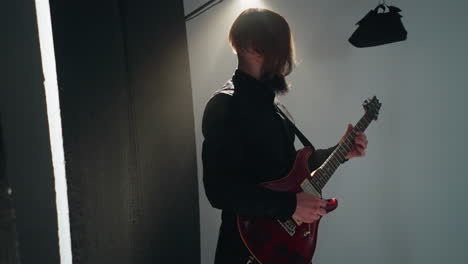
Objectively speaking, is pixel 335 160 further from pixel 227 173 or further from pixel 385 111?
pixel 385 111

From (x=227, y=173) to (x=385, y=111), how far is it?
135 cm

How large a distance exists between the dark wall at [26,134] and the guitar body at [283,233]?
0.63 metres

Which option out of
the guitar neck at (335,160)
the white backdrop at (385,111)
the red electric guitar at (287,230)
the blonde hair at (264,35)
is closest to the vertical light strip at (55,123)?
the red electric guitar at (287,230)

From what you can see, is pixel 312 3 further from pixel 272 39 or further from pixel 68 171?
pixel 68 171

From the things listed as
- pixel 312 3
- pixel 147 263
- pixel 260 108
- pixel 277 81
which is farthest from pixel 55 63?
pixel 312 3

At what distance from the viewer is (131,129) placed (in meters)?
0.40

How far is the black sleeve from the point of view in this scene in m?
0.82

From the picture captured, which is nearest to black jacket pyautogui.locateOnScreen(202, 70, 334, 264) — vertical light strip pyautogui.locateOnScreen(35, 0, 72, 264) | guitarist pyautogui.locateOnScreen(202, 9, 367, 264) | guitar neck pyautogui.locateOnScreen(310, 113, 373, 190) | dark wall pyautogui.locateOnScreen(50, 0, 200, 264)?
guitarist pyautogui.locateOnScreen(202, 9, 367, 264)

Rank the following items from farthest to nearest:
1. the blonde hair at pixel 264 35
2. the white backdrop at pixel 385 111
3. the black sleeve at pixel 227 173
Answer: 1. the white backdrop at pixel 385 111
2. the blonde hair at pixel 264 35
3. the black sleeve at pixel 227 173

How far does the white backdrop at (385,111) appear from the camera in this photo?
A: 1654 millimetres

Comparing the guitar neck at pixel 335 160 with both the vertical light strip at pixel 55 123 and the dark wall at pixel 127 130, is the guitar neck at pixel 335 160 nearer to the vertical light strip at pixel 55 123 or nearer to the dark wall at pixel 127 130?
the dark wall at pixel 127 130

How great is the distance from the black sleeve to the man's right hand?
0.04 m

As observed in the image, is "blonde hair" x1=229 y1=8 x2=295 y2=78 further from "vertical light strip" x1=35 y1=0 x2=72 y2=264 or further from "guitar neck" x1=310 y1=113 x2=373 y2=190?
"vertical light strip" x1=35 y1=0 x2=72 y2=264

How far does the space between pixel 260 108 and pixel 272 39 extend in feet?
0.75
